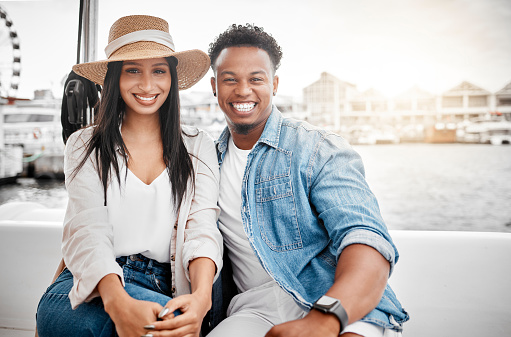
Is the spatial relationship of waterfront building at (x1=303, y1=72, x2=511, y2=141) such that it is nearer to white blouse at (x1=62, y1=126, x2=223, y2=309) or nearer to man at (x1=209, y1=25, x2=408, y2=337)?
man at (x1=209, y1=25, x2=408, y2=337)

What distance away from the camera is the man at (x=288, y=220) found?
1151 mm

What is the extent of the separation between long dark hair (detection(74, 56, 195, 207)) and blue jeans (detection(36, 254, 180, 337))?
25 centimetres

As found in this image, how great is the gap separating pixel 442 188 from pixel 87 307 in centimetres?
1980

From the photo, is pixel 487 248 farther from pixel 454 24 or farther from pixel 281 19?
pixel 454 24

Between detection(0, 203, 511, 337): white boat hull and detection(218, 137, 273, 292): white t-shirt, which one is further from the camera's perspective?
detection(0, 203, 511, 337): white boat hull

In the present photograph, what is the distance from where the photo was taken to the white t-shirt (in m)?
1.50

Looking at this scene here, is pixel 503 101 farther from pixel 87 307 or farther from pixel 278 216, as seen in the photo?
pixel 87 307

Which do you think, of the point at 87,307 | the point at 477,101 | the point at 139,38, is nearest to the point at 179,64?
the point at 139,38

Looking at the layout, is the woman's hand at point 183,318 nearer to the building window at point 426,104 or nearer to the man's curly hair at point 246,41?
the man's curly hair at point 246,41

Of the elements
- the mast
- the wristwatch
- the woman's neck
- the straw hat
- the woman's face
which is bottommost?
the wristwatch

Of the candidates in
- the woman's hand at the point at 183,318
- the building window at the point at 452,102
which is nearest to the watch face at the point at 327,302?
the woman's hand at the point at 183,318

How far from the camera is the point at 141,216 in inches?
55.2

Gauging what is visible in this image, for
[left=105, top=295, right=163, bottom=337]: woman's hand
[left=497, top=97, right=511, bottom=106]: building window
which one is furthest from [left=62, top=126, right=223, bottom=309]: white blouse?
[left=497, top=97, right=511, bottom=106]: building window

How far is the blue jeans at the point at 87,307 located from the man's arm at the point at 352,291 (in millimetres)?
339
